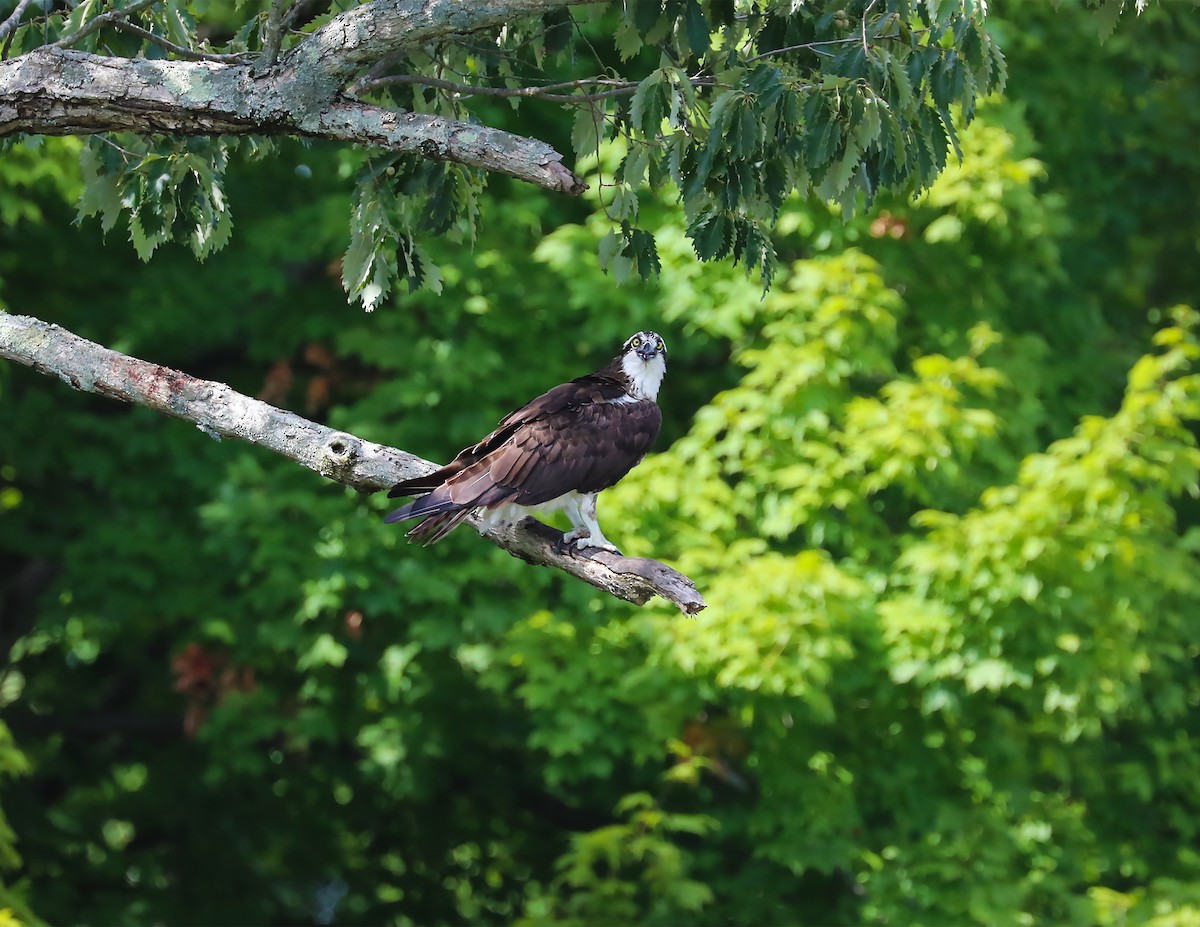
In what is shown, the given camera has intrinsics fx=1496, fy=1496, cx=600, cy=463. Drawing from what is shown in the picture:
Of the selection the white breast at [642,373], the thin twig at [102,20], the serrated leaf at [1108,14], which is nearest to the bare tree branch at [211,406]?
the thin twig at [102,20]

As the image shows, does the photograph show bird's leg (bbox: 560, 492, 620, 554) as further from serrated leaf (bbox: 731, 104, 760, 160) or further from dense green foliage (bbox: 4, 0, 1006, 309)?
serrated leaf (bbox: 731, 104, 760, 160)

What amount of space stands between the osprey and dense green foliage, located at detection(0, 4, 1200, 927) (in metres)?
2.49

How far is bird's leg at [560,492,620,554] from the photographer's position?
211 inches

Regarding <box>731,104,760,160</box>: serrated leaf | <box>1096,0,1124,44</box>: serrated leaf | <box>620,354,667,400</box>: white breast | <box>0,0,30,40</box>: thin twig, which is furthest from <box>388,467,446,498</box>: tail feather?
<box>1096,0,1124,44</box>: serrated leaf

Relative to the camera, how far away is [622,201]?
520 centimetres

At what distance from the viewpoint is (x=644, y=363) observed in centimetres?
678

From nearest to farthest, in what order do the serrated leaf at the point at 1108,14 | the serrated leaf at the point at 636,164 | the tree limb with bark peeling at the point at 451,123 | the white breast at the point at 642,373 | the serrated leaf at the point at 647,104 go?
the tree limb with bark peeling at the point at 451,123 → the serrated leaf at the point at 647,104 → the serrated leaf at the point at 1108,14 → the serrated leaf at the point at 636,164 → the white breast at the point at 642,373

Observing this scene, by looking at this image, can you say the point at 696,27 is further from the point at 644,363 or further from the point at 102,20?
the point at 644,363

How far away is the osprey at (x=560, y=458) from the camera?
5.21m

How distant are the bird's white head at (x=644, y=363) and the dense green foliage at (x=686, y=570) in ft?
7.67

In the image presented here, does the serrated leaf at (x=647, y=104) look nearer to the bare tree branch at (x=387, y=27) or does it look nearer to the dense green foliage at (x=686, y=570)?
the bare tree branch at (x=387, y=27)

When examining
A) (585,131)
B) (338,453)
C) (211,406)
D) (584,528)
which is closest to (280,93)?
(211,406)

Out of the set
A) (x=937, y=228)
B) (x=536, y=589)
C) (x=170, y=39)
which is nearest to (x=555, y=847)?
(x=536, y=589)

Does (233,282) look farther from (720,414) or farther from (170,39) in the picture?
(170,39)
